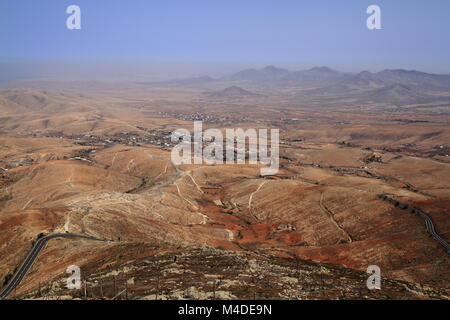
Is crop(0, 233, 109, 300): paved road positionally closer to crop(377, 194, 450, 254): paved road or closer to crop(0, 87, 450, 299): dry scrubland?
crop(0, 87, 450, 299): dry scrubland

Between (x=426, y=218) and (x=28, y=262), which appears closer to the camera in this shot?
(x=28, y=262)

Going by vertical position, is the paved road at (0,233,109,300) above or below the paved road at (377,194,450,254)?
above

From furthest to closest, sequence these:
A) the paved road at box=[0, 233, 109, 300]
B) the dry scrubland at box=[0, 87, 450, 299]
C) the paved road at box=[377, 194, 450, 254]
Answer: the paved road at box=[377, 194, 450, 254], the paved road at box=[0, 233, 109, 300], the dry scrubland at box=[0, 87, 450, 299]

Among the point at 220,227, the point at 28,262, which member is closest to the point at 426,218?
the point at 220,227

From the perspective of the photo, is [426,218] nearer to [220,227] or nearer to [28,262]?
[220,227]

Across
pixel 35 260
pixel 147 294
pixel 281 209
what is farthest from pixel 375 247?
pixel 35 260

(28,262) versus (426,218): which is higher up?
(28,262)

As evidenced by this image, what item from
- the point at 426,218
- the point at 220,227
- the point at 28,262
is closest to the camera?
the point at 28,262

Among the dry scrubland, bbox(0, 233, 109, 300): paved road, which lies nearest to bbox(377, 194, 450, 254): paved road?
the dry scrubland

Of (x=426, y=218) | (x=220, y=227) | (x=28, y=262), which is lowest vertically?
(x=220, y=227)
